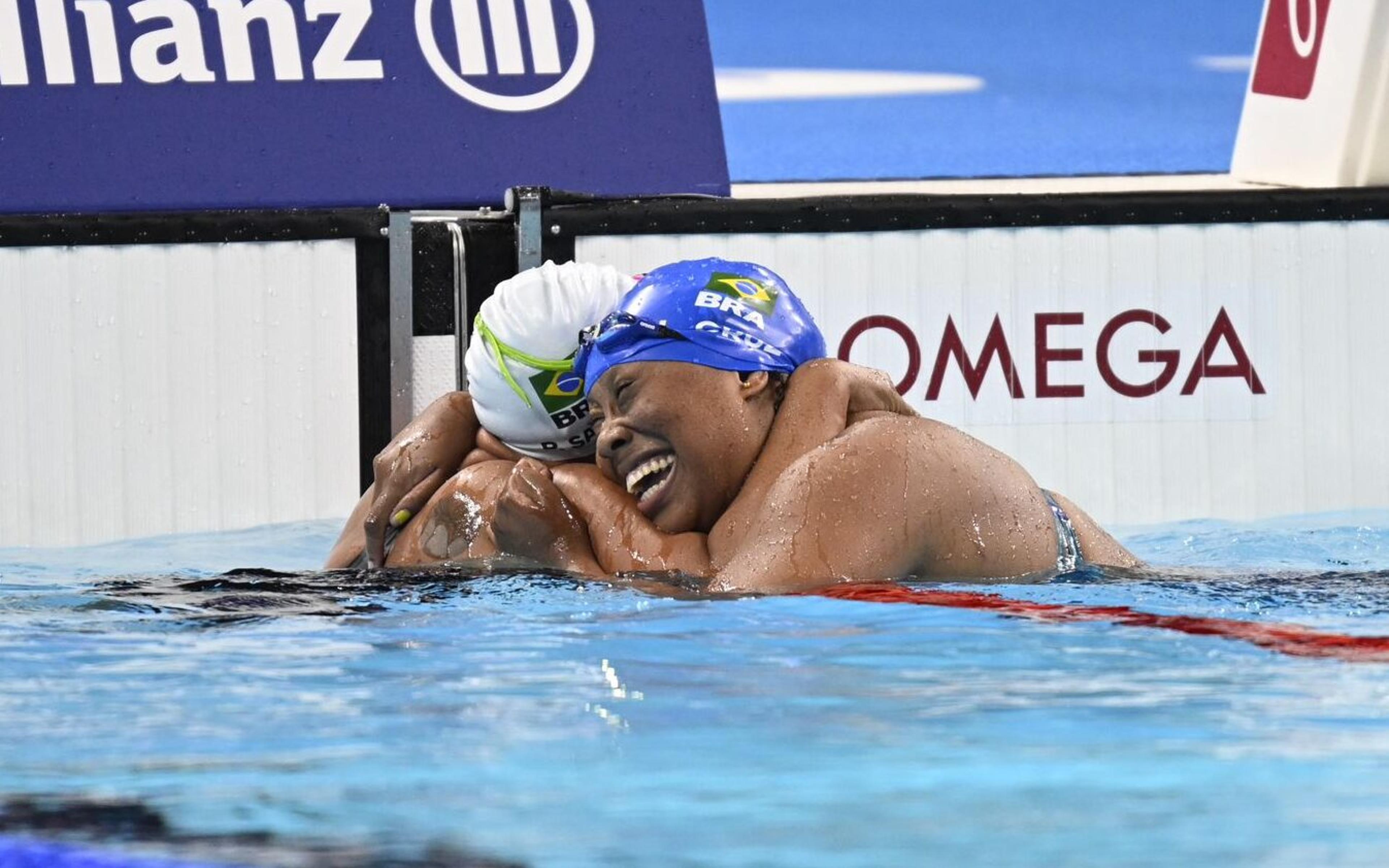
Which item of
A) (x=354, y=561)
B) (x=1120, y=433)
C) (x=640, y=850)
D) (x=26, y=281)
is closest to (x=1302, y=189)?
(x=1120, y=433)

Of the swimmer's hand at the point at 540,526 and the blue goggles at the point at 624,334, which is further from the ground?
the blue goggles at the point at 624,334

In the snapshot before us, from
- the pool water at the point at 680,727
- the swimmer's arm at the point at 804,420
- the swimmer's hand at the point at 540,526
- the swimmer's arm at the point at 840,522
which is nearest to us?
the pool water at the point at 680,727

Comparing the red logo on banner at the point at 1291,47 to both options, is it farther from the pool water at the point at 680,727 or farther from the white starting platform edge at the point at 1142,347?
the pool water at the point at 680,727

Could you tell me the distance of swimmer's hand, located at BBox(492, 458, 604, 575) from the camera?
11.3 feet

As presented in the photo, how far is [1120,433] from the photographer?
526 centimetres

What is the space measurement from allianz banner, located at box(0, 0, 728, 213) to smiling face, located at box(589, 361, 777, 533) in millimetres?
2484

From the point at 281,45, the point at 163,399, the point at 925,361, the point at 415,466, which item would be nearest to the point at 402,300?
the point at 163,399

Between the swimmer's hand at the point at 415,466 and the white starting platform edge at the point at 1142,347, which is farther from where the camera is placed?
the white starting platform edge at the point at 1142,347

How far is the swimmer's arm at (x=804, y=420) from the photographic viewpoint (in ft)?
10.9

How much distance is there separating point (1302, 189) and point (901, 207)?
1181 millimetres

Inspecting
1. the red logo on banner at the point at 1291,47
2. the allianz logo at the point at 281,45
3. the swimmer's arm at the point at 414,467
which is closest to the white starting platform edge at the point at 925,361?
the allianz logo at the point at 281,45

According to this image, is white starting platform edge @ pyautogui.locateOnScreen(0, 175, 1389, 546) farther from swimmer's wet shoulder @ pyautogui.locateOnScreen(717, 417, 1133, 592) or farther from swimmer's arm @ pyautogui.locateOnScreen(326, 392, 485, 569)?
swimmer's wet shoulder @ pyautogui.locateOnScreen(717, 417, 1133, 592)

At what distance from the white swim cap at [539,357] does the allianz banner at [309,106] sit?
80.7 inches

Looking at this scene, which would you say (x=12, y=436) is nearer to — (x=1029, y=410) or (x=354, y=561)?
(x=354, y=561)
